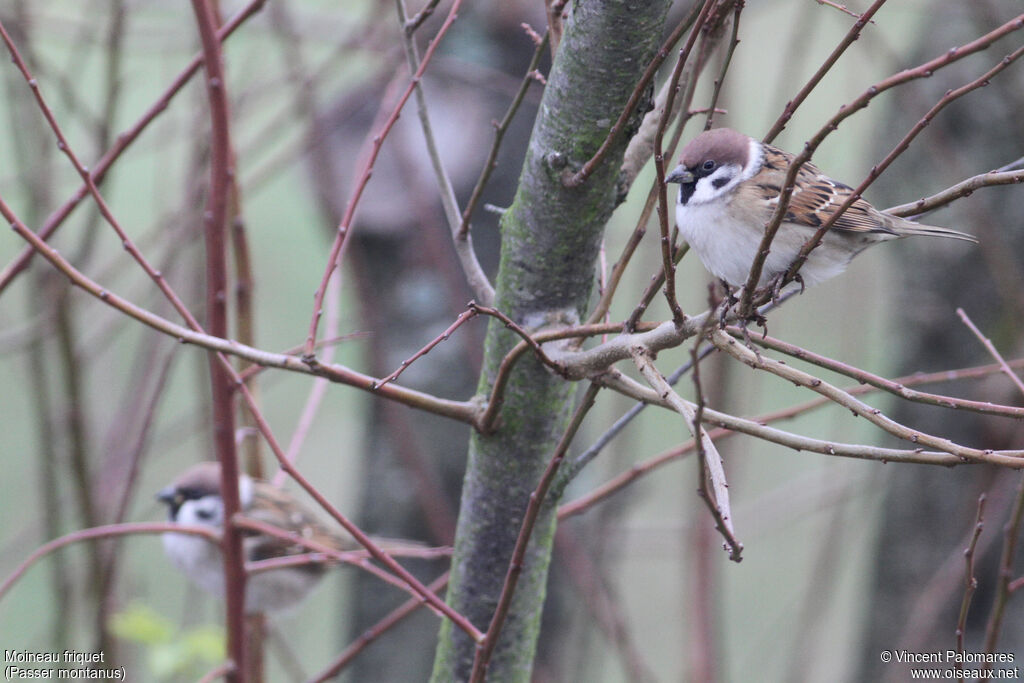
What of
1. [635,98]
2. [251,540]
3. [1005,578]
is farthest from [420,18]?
[251,540]

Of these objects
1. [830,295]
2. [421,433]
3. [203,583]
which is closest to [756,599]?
[830,295]

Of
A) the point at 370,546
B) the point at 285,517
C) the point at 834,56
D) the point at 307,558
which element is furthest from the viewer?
the point at 285,517

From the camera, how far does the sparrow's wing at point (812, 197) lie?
7.20 ft

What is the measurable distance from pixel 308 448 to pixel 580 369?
6094 millimetres

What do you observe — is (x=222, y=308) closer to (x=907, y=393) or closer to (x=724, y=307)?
(x=724, y=307)

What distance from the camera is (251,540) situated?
3533 mm

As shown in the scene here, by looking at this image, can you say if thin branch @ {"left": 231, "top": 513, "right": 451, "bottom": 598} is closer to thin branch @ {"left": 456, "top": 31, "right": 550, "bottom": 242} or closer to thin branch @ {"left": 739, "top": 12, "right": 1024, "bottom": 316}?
thin branch @ {"left": 456, "top": 31, "right": 550, "bottom": 242}

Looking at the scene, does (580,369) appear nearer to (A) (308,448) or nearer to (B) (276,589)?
(B) (276,589)

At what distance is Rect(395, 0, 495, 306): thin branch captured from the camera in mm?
1731

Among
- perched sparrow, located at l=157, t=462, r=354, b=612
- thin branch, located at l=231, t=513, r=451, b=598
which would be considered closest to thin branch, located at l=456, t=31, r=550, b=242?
thin branch, located at l=231, t=513, r=451, b=598

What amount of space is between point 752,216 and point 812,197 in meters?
0.25

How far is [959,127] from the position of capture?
158 inches

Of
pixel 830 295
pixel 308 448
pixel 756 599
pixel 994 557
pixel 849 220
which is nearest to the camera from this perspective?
pixel 849 220

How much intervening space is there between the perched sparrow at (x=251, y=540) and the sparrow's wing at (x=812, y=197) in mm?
2002
